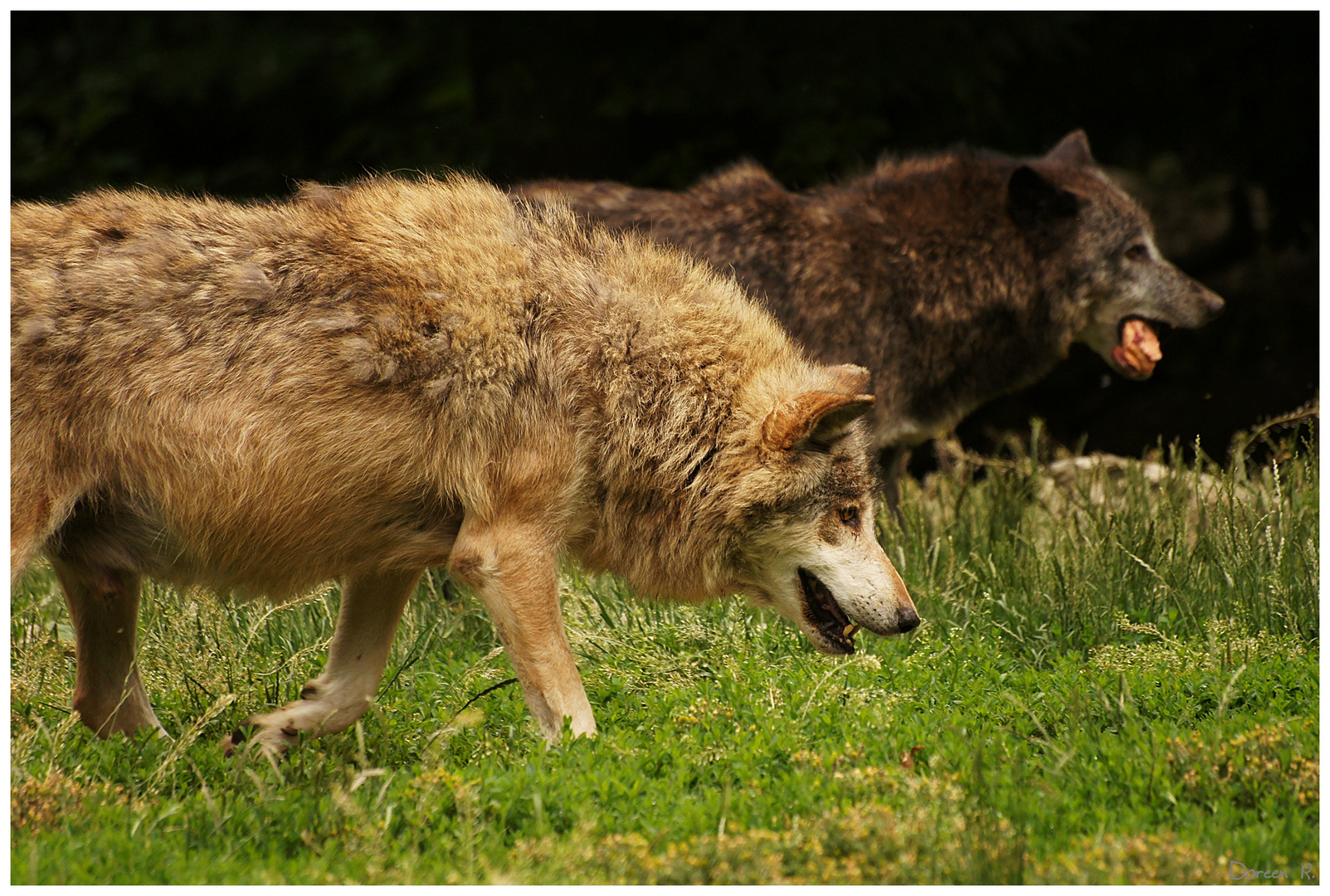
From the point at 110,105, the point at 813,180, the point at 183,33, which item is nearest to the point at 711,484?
the point at 813,180

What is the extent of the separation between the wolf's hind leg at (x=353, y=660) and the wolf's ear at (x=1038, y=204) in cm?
435

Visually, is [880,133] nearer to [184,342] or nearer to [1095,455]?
[1095,455]

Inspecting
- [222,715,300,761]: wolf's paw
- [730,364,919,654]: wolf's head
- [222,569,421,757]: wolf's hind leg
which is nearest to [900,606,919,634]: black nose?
[730,364,919,654]: wolf's head

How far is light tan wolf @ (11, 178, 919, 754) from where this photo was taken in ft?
13.7

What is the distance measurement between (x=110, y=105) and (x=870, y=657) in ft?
23.0

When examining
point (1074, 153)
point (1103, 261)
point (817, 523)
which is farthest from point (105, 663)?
point (1074, 153)

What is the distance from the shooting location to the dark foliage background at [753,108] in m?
8.84

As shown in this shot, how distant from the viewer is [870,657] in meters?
4.97

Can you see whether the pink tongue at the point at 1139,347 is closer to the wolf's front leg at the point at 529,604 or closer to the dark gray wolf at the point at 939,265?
the dark gray wolf at the point at 939,265

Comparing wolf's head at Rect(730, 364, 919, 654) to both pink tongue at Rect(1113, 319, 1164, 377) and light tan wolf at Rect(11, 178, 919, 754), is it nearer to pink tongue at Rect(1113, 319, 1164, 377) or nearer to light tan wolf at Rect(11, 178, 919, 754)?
light tan wolf at Rect(11, 178, 919, 754)

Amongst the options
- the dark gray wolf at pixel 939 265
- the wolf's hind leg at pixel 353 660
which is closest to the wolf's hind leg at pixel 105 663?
the wolf's hind leg at pixel 353 660

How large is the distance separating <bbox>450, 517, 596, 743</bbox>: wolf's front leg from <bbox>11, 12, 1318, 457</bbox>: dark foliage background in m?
4.70

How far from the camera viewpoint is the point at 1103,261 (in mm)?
7641

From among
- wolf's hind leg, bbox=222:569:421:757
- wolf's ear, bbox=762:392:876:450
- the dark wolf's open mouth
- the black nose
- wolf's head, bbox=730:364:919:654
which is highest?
wolf's ear, bbox=762:392:876:450
